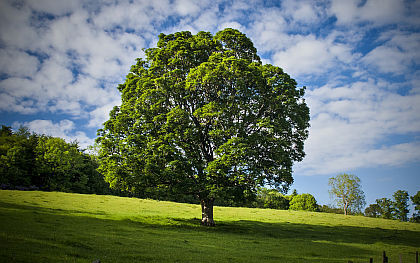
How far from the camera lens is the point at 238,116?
25.9m

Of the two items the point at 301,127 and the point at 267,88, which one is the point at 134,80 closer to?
the point at 267,88

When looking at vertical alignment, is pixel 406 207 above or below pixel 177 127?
below

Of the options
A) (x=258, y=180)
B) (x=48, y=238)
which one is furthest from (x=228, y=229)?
(x=48, y=238)

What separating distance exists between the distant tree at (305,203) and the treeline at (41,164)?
73035 mm

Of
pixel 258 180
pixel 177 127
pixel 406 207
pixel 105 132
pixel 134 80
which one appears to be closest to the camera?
pixel 258 180

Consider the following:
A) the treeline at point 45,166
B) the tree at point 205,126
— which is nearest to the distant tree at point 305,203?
the treeline at point 45,166

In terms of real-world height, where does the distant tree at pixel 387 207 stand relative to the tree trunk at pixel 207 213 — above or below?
below

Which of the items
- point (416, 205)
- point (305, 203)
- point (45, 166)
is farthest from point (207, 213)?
point (416, 205)

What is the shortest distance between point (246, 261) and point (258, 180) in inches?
381

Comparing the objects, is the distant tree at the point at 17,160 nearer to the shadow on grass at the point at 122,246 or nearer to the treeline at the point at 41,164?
the treeline at the point at 41,164

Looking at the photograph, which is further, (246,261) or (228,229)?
(228,229)

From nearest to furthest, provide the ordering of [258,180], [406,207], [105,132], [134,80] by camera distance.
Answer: [258,180] → [105,132] → [134,80] → [406,207]

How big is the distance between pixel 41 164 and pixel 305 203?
87.6 metres

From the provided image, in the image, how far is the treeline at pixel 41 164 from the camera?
215ft
